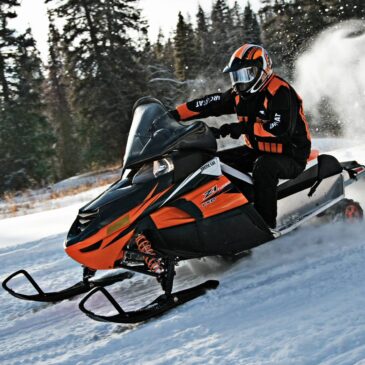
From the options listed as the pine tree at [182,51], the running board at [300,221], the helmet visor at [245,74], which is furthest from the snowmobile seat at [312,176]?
the pine tree at [182,51]

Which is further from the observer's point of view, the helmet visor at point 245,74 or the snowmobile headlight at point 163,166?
the helmet visor at point 245,74

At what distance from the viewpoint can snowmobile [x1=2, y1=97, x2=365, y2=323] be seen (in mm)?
3256

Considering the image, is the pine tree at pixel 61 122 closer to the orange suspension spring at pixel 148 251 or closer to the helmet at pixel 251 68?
the helmet at pixel 251 68

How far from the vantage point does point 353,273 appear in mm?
3418

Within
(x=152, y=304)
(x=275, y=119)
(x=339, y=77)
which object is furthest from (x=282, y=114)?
(x=339, y=77)

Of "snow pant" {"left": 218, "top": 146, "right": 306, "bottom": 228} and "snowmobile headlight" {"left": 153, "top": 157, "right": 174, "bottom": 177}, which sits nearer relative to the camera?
"snowmobile headlight" {"left": 153, "top": 157, "right": 174, "bottom": 177}

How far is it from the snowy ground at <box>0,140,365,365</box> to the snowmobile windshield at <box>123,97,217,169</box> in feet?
3.53

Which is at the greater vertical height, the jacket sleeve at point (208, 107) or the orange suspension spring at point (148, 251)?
the jacket sleeve at point (208, 107)

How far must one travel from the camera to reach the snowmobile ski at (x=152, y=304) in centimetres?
306

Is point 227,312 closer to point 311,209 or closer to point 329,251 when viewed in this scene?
point 329,251

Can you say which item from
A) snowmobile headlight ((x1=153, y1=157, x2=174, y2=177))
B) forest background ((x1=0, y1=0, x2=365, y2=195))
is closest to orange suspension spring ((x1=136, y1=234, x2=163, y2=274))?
snowmobile headlight ((x1=153, y1=157, x2=174, y2=177))

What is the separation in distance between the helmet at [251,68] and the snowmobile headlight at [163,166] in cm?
103

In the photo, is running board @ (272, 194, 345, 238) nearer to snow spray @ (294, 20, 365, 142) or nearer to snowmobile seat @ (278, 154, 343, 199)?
snowmobile seat @ (278, 154, 343, 199)

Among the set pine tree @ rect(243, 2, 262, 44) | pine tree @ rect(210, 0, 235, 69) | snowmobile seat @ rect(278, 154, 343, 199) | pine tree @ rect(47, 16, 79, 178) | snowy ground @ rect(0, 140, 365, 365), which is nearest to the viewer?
snowy ground @ rect(0, 140, 365, 365)
